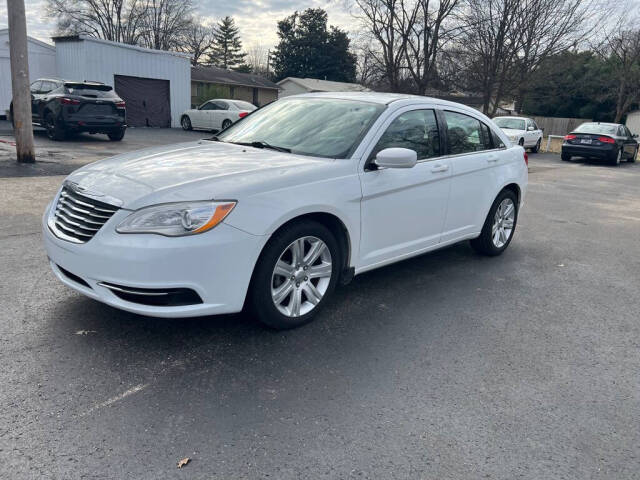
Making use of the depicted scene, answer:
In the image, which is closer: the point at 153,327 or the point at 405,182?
the point at 153,327

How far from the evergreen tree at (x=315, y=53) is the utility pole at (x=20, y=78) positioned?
52535mm

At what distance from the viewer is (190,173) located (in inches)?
140

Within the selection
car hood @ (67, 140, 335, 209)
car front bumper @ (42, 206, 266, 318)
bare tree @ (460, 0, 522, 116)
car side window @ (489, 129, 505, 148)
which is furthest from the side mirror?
bare tree @ (460, 0, 522, 116)

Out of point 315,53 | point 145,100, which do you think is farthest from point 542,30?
point 315,53

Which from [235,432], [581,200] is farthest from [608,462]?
[581,200]

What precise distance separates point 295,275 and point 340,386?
2.93 ft

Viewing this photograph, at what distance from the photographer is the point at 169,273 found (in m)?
3.09

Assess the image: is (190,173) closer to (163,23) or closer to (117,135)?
(117,135)

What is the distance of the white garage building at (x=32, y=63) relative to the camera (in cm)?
2086

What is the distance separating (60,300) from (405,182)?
2.84 m

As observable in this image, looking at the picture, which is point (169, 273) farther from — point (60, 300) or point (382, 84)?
point (382, 84)

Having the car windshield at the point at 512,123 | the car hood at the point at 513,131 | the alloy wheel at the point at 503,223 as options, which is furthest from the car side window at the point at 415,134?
the car windshield at the point at 512,123

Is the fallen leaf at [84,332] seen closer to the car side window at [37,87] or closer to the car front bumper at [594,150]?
the car side window at [37,87]

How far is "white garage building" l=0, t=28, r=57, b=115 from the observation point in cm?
2086
